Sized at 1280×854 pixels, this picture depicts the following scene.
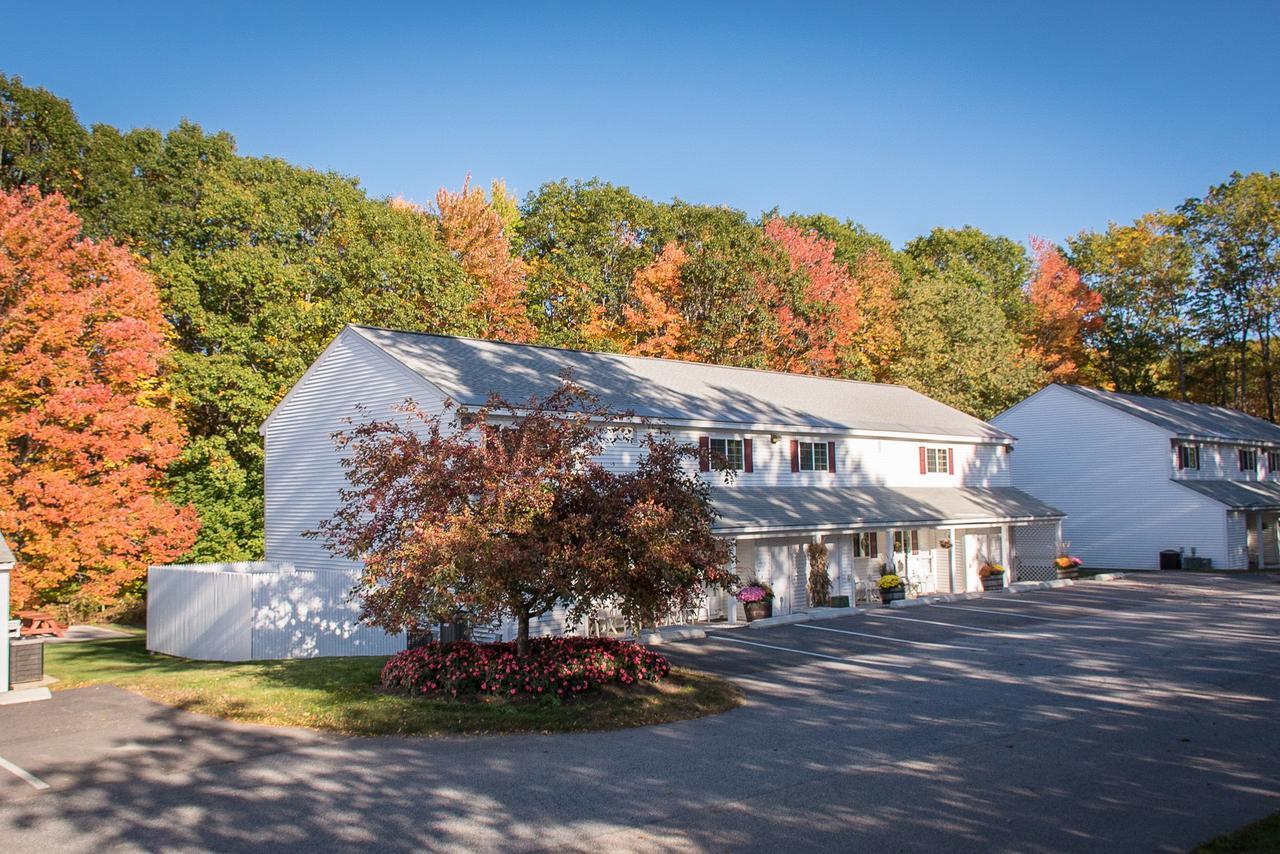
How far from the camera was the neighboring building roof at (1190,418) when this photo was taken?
43.2 metres

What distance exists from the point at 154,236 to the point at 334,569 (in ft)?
59.7

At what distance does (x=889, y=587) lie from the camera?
29766 mm

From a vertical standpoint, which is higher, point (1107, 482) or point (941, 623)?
point (1107, 482)

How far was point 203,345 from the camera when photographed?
37250 mm

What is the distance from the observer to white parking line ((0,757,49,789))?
11094mm

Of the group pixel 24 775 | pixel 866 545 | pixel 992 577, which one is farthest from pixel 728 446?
pixel 24 775

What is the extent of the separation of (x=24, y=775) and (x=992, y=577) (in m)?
29.9

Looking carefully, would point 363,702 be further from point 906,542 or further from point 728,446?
point 906,542

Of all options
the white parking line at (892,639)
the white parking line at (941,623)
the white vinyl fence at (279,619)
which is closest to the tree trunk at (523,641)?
the white vinyl fence at (279,619)

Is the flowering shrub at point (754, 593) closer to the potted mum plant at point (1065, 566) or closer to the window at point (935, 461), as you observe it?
the window at point (935, 461)

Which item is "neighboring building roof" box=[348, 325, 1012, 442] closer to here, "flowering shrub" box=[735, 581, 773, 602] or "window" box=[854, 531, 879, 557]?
"window" box=[854, 531, 879, 557]

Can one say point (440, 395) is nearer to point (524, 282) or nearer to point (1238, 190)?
point (524, 282)

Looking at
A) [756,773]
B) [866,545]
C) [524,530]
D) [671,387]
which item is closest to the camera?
[756,773]

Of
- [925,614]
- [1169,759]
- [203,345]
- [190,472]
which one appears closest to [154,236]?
[203,345]
